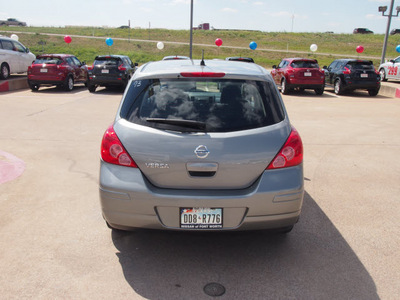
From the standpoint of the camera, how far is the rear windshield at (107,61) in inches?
659

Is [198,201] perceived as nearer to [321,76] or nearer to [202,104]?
[202,104]

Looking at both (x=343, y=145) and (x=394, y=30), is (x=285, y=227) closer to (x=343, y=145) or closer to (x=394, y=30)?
(x=343, y=145)

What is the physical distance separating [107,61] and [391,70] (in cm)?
1503

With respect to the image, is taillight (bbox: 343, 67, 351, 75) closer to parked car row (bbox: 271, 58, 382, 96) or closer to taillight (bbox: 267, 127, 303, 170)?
parked car row (bbox: 271, 58, 382, 96)

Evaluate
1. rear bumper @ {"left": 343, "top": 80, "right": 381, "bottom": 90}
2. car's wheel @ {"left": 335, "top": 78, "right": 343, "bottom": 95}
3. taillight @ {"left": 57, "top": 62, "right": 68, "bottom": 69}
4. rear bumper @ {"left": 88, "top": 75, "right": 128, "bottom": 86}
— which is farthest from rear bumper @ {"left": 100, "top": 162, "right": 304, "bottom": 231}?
car's wheel @ {"left": 335, "top": 78, "right": 343, "bottom": 95}

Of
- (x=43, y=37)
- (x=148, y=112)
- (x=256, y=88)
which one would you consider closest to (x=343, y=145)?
(x=256, y=88)

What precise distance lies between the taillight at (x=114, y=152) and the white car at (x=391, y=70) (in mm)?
20954

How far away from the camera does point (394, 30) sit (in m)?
80.2

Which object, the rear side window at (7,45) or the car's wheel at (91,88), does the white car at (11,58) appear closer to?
the rear side window at (7,45)

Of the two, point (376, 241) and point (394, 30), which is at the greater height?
point (394, 30)

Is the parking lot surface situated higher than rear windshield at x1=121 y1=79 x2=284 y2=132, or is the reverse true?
rear windshield at x1=121 y1=79 x2=284 y2=132

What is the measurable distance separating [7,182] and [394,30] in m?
89.7

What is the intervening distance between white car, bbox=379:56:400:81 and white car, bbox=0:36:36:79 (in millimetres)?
19017

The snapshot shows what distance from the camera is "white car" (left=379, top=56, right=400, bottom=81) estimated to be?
2078 cm
